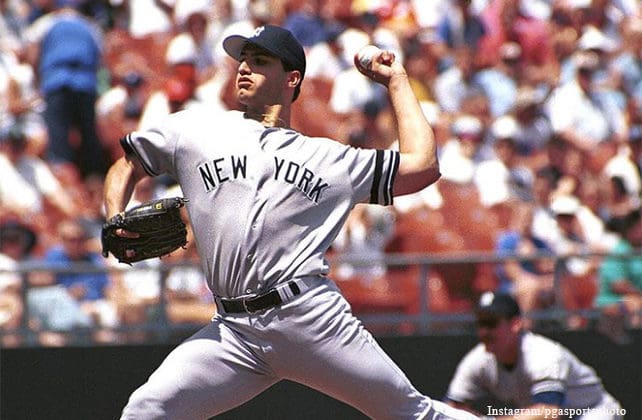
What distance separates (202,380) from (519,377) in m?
2.86

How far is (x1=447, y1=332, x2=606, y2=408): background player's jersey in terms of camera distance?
24.8 feet

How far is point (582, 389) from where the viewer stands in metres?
8.13

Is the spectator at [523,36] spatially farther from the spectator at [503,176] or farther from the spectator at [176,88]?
the spectator at [176,88]

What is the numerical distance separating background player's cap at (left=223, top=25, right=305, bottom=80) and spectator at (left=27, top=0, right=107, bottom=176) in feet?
21.6

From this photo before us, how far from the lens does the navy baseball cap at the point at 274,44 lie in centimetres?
547

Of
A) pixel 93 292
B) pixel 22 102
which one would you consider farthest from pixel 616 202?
pixel 22 102

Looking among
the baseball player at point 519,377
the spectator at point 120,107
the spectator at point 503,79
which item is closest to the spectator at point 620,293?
the baseball player at point 519,377

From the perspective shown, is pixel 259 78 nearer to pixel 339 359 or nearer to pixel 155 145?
pixel 155 145

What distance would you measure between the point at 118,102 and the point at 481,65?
11.2ft

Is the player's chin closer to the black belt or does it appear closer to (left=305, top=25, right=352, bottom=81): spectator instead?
the black belt

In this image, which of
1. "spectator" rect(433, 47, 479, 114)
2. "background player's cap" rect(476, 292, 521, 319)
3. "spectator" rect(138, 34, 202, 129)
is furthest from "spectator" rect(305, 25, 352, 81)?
"background player's cap" rect(476, 292, 521, 319)

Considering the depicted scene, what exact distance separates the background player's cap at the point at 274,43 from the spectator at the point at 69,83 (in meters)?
6.59

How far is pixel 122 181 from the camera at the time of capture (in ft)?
18.1

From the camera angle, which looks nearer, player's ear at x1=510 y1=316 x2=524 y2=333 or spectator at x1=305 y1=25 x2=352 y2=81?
player's ear at x1=510 y1=316 x2=524 y2=333
